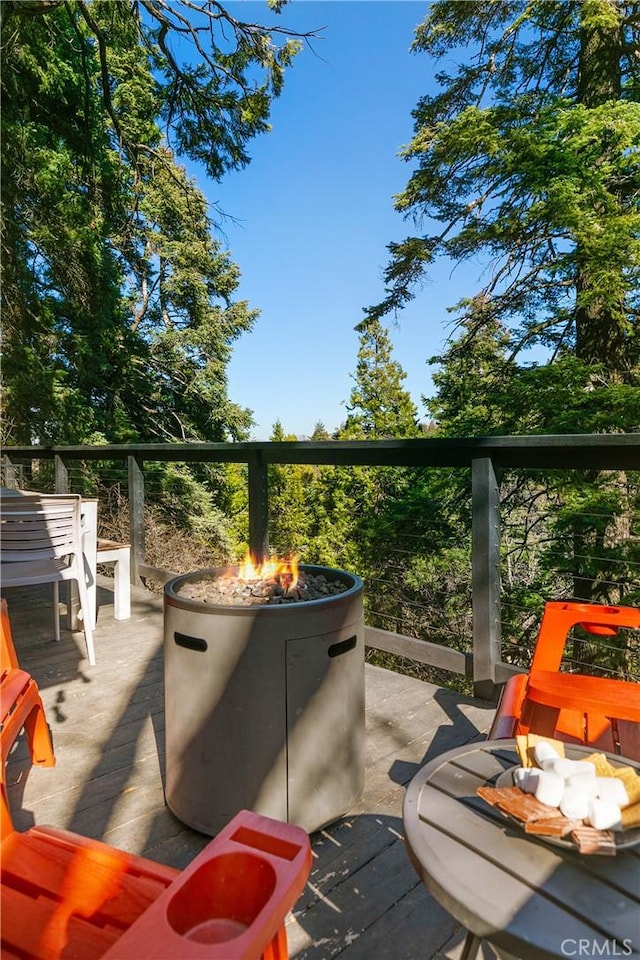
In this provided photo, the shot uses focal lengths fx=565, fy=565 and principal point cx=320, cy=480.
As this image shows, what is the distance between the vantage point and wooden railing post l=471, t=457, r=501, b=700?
2.53 m

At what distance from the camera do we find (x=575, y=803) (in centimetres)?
90

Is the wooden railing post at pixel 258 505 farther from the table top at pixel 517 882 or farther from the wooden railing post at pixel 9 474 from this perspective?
the wooden railing post at pixel 9 474

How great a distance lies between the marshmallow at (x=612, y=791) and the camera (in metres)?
0.91

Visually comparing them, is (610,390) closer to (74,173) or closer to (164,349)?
(74,173)

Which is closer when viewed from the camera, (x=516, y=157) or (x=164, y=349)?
(x=516, y=157)

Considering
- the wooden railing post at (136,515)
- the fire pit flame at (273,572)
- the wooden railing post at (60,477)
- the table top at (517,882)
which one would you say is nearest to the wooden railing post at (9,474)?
the wooden railing post at (60,477)

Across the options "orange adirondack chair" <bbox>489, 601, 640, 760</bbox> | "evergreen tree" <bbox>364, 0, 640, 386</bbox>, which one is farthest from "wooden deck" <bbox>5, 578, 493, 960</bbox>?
"evergreen tree" <bbox>364, 0, 640, 386</bbox>

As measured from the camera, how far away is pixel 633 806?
0.92 meters

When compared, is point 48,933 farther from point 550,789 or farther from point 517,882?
point 550,789

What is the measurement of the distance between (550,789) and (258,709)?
85cm

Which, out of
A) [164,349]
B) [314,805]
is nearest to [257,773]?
[314,805]

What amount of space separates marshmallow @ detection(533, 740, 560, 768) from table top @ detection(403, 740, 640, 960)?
0.42ft

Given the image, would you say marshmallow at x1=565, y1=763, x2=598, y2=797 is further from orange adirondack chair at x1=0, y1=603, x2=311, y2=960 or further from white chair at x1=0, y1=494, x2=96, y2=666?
white chair at x1=0, y1=494, x2=96, y2=666

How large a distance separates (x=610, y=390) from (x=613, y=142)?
108 inches
